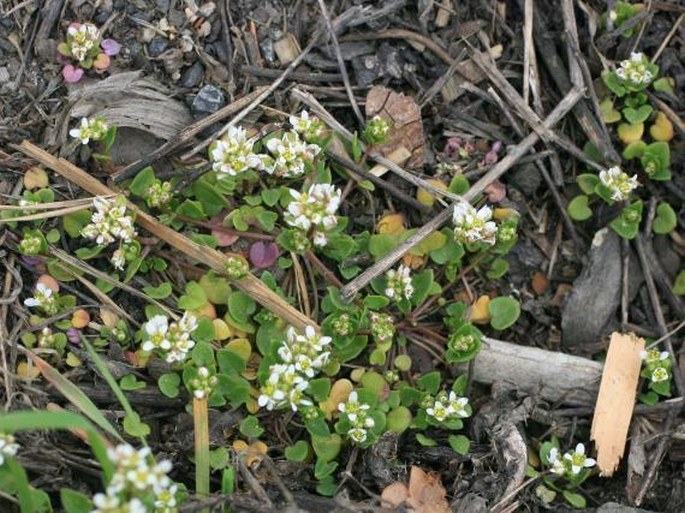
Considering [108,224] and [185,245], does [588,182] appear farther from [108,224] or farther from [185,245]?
[108,224]

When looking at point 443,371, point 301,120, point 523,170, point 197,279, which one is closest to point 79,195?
point 197,279

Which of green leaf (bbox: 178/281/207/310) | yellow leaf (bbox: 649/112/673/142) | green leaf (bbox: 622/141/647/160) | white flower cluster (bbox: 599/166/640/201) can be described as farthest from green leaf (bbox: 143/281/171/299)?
yellow leaf (bbox: 649/112/673/142)

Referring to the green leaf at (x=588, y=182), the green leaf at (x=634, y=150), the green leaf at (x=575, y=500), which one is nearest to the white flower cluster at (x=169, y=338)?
the green leaf at (x=575, y=500)

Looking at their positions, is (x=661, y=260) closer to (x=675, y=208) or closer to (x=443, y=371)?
(x=675, y=208)

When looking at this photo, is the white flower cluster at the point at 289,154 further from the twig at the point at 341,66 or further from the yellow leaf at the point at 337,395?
the yellow leaf at the point at 337,395

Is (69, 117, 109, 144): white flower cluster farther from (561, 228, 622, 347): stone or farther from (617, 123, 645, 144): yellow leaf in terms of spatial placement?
(617, 123, 645, 144): yellow leaf
